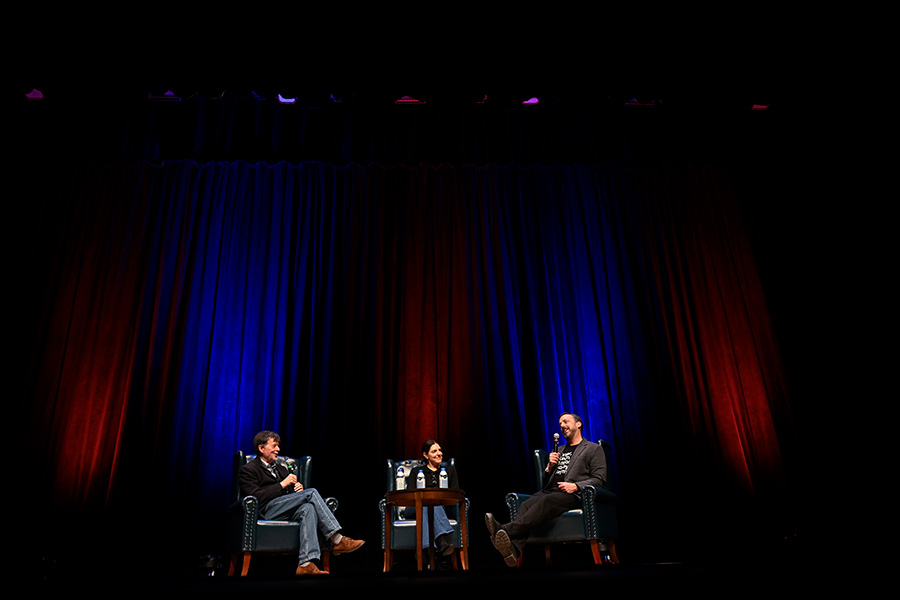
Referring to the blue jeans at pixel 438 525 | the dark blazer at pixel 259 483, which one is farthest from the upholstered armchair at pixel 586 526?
the dark blazer at pixel 259 483

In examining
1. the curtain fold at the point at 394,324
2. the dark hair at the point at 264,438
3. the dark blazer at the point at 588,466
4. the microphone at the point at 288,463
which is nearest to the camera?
the dark blazer at the point at 588,466

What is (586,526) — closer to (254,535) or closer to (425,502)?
(425,502)

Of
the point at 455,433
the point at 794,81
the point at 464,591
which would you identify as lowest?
the point at 464,591

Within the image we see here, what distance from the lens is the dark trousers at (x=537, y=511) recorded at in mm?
3871

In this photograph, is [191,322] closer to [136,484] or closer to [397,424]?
[136,484]

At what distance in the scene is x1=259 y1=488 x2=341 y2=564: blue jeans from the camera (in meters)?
3.89

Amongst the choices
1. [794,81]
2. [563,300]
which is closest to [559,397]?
[563,300]

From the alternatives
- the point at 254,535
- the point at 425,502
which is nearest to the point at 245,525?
the point at 254,535

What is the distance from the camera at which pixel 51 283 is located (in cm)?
549

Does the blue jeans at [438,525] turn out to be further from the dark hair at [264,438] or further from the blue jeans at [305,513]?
the dark hair at [264,438]

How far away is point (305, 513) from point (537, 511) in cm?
138

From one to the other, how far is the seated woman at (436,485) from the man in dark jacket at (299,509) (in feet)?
1.84

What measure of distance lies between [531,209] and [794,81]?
232 centimetres

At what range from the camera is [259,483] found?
4117mm
